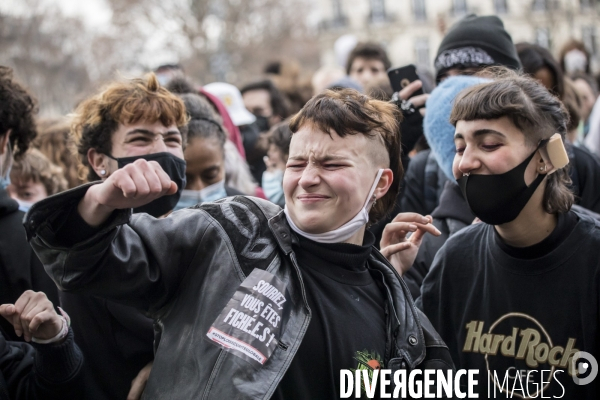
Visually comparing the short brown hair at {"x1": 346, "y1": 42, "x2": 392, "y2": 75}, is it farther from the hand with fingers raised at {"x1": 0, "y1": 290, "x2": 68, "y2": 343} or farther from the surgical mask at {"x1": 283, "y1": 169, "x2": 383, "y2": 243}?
the hand with fingers raised at {"x1": 0, "y1": 290, "x2": 68, "y2": 343}

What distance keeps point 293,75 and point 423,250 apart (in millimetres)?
6610

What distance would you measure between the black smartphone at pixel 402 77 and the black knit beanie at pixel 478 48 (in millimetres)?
286

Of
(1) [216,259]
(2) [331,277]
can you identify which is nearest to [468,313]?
(2) [331,277]

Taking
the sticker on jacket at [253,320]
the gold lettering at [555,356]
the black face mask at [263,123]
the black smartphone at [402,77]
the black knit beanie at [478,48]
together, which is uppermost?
the black knit beanie at [478,48]

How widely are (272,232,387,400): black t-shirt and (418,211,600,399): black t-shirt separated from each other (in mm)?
673

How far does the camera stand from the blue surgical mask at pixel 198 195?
4410 millimetres

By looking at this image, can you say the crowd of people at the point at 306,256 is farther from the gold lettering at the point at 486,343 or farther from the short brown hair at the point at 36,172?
the short brown hair at the point at 36,172

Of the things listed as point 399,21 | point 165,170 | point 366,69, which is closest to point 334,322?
point 165,170

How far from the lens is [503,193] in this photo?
10.7ft

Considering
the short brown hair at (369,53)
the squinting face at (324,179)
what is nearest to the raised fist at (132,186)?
the squinting face at (324,179)

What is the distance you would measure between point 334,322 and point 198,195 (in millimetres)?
1853

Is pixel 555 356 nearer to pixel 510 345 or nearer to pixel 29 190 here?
pixel 510 345

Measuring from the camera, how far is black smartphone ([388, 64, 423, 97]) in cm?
468

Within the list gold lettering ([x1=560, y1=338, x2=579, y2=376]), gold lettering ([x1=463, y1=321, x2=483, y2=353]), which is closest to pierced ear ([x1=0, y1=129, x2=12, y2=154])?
gold lettering ([x1=463, y1=321, x2=483, y2=353])
